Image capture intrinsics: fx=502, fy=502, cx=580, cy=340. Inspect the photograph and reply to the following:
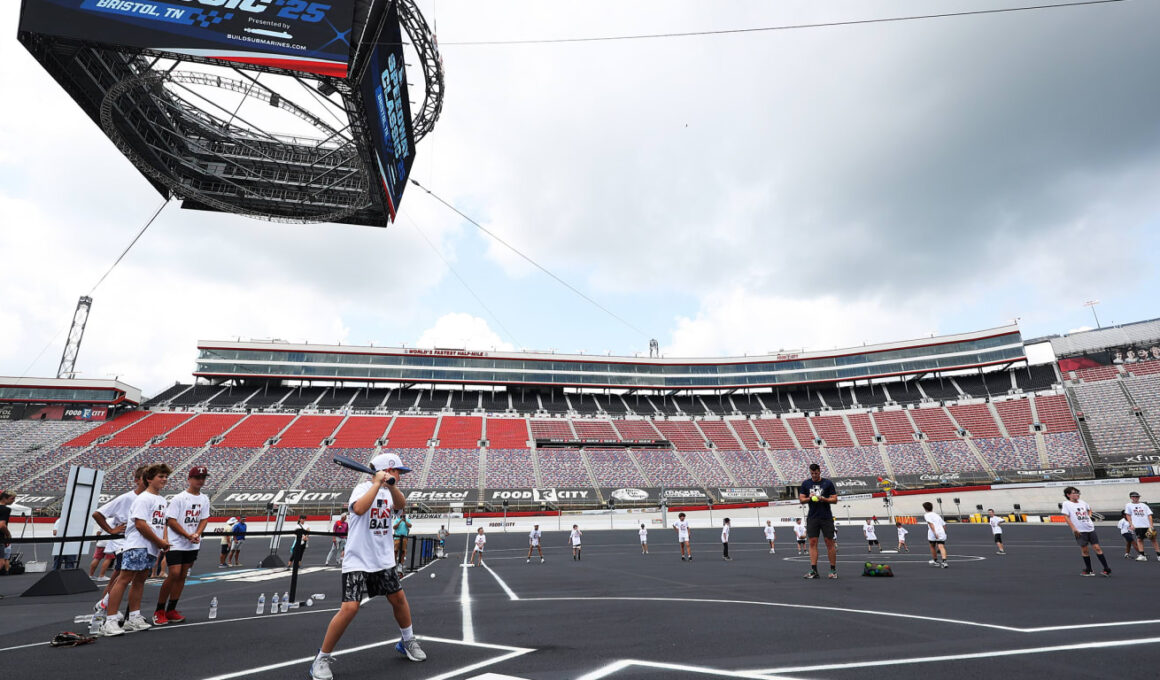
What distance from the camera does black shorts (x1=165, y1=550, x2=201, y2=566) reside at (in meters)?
6.38

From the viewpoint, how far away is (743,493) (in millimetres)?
46781

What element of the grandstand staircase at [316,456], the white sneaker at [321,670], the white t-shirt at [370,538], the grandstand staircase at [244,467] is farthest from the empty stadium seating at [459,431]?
the white sneaker at [321,670]

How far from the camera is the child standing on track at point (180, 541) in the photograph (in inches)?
251

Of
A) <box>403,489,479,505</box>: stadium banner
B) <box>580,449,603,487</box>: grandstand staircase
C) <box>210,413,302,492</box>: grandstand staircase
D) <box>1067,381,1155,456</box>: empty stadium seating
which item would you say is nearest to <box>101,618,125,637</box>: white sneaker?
<box>403,489,479,505</box>: stadium banner

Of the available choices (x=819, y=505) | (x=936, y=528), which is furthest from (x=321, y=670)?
(x=936, y=528)

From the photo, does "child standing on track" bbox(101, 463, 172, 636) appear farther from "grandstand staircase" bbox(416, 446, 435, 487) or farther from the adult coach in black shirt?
"grandstand staircase" bbox(416, 446, 435, 487)

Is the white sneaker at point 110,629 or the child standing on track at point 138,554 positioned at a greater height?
the child standing on track at point 138,554

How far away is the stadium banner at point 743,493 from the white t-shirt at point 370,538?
148 ft

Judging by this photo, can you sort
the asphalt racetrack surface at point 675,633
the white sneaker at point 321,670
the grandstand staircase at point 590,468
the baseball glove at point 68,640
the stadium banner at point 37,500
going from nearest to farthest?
the white sneaker at point 321,670
the asphalt racetrack surface at point 675,633
the baseball glove at point 68,640
the stadium banner at point 37,500
the grandstand staircase at point 590,468

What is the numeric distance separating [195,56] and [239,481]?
38.0 meters

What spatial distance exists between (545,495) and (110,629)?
39.2m

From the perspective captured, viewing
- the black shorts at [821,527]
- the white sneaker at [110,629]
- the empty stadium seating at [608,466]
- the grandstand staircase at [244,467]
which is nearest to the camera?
the white sneaker at [110,629]

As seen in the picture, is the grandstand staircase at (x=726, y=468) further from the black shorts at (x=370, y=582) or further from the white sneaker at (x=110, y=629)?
the black shorts at (x=370, y=582)

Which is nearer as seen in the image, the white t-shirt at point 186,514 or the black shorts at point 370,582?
the black shorts at point 370,582
